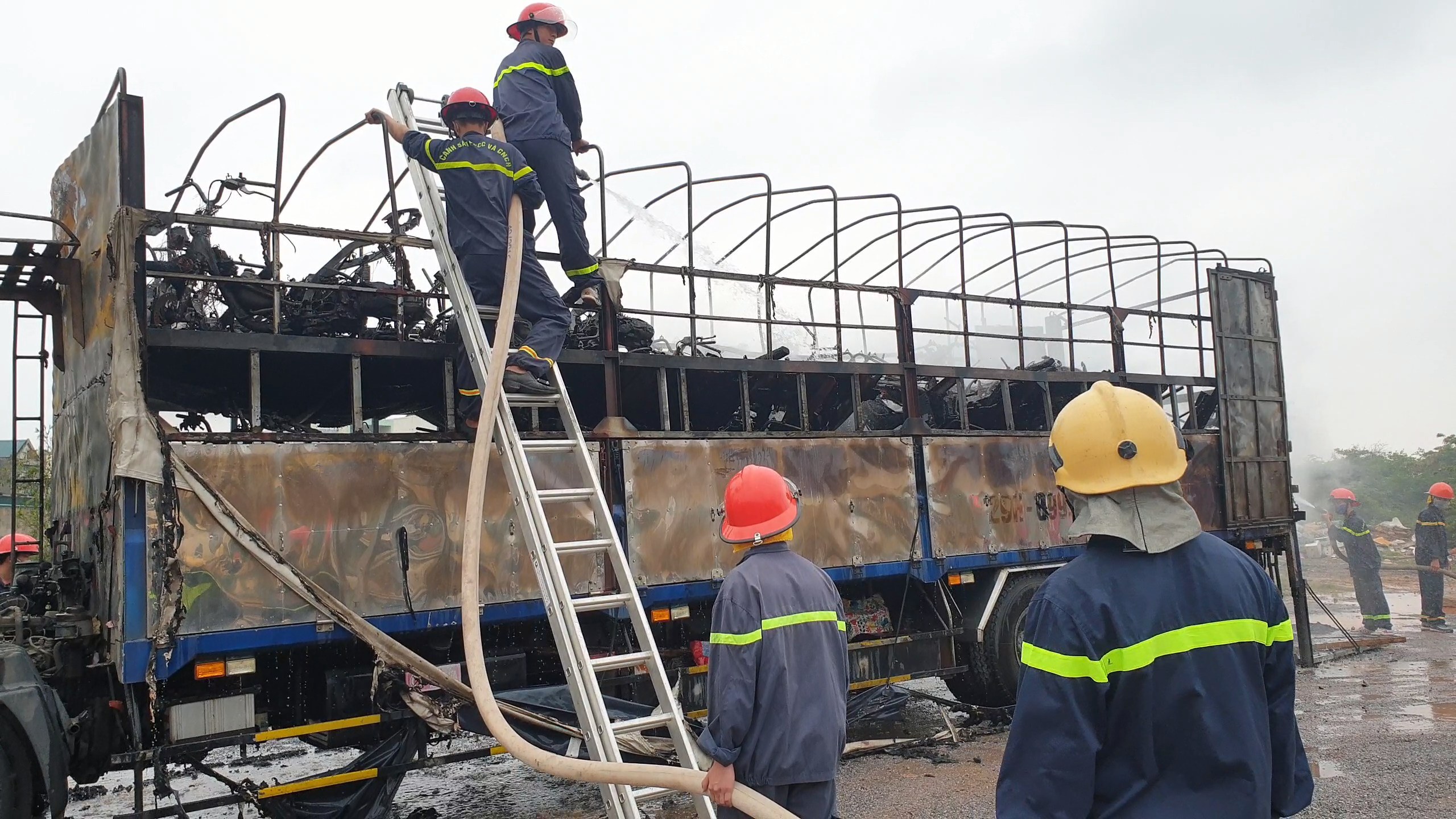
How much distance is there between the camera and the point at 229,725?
5.05 metres

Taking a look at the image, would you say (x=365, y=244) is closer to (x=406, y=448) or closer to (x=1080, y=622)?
(x=406, y=448)

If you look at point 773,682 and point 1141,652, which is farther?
point 773,682

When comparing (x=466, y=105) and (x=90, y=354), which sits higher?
(x=466, y=105)

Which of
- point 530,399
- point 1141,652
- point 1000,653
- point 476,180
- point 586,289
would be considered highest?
point 476,180

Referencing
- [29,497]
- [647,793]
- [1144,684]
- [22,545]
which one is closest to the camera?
[1144,684]

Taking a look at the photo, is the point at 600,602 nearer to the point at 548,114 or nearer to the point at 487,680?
the point at 487,680

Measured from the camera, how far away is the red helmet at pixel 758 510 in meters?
3.41

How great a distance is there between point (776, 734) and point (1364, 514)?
26.3 meters

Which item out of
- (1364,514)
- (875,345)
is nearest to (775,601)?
(875,345)

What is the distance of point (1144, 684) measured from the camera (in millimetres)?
1997

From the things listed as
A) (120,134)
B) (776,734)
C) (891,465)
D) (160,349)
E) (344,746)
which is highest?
(120,134)

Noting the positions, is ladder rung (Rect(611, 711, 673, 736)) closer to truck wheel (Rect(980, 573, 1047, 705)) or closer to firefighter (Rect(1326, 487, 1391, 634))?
truck wheel (Rect(980, 573, 1047, 705))

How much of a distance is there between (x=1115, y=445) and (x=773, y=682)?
1.40m

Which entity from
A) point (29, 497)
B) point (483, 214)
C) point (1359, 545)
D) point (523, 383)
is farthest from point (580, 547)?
point (29, 497)
